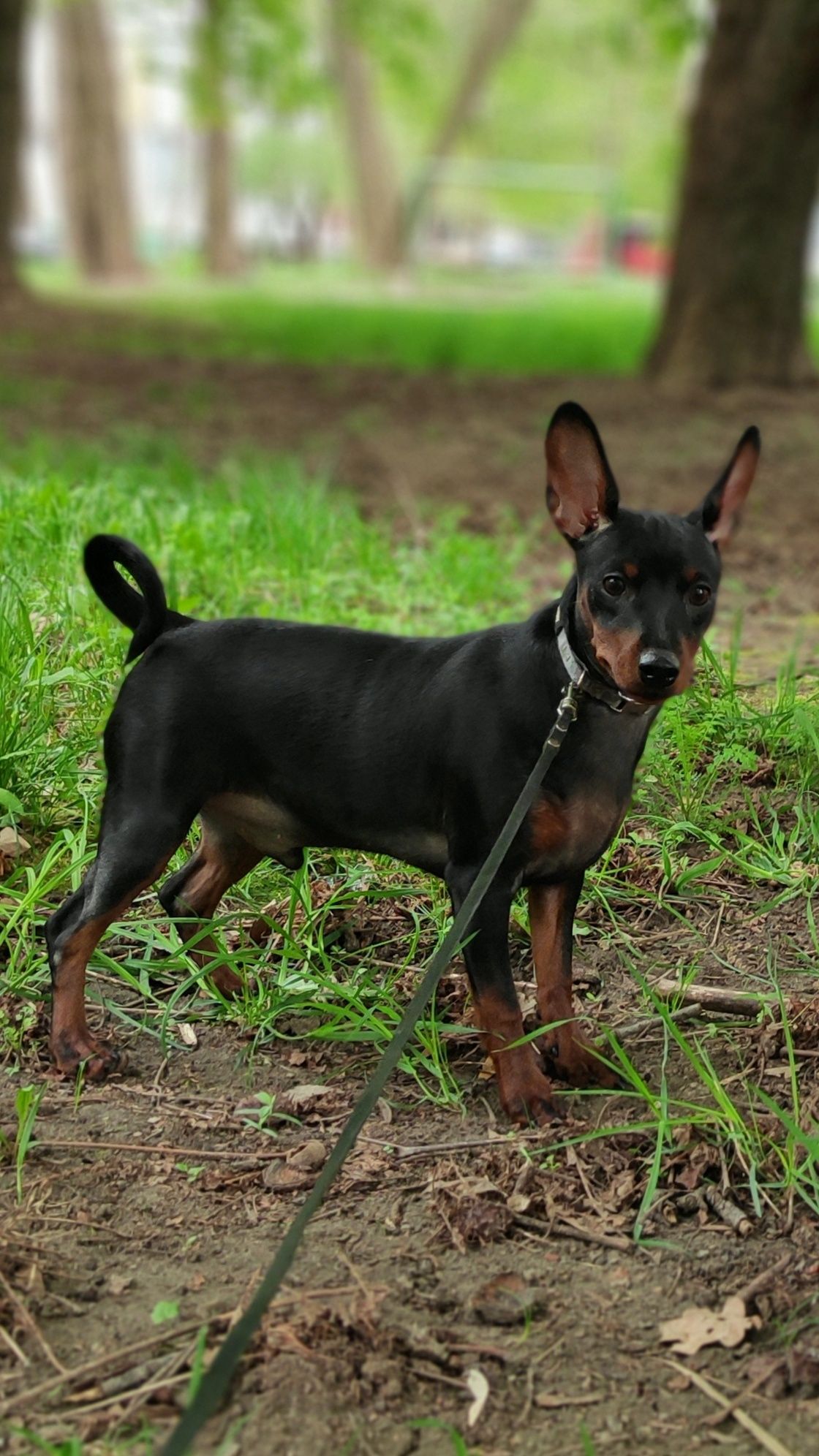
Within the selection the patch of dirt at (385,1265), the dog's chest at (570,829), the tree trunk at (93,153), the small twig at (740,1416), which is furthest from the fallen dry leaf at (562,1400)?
the tree trunk at (93,153)

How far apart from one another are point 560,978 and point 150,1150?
90 cm

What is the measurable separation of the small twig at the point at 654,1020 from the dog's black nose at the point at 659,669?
94 centimetres

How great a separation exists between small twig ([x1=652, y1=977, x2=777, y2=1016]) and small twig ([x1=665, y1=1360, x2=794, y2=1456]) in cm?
99

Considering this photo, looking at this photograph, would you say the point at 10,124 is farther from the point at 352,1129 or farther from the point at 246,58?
the point at 352,1129

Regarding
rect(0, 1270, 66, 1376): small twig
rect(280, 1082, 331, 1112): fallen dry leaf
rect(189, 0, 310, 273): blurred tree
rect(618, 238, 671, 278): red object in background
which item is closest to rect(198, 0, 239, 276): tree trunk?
rect(189, 0, 310, 273): blurred tree

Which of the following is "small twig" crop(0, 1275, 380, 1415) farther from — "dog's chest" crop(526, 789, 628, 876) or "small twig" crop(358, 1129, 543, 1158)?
"dog's chest" crop(526, 789, 628, 876)

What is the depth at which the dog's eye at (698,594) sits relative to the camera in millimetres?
Answer: 2775

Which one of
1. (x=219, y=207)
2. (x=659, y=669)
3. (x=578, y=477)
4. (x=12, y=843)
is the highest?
(x=578, y=477)

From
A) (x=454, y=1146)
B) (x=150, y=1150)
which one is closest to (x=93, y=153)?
(x=150, y=1150)

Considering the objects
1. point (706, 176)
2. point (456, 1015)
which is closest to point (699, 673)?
point (456, 1015)

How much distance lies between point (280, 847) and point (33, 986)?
66 cm

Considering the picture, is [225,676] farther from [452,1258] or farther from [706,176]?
[706,176]

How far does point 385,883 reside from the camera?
386 centimetres

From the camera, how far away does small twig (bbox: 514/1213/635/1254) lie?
2.72 meters
